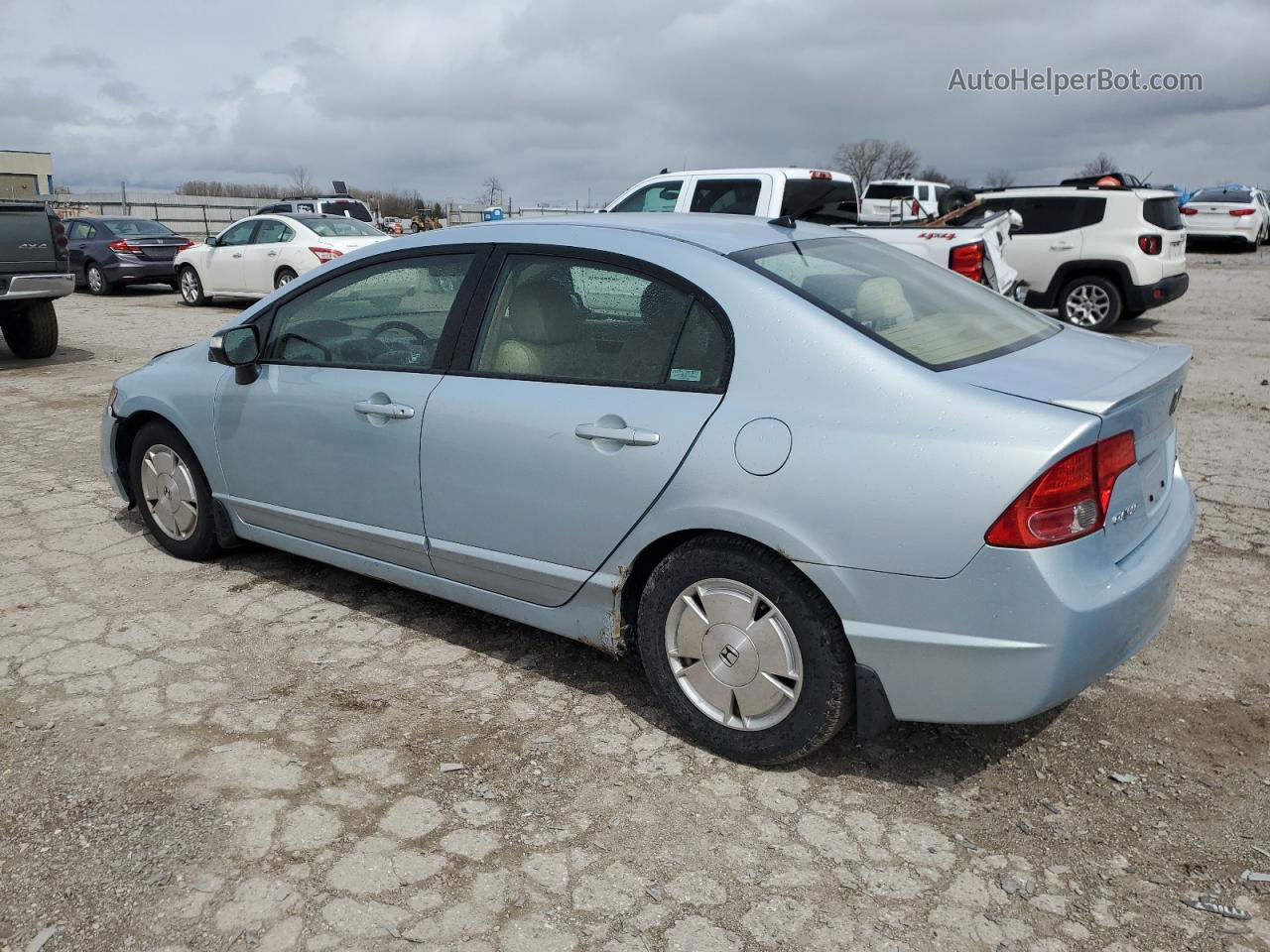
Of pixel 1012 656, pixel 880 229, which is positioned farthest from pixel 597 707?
pixel 880 229

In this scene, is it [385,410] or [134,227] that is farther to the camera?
[134,227]

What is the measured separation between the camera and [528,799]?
9.65 ft

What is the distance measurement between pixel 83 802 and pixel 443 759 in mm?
994

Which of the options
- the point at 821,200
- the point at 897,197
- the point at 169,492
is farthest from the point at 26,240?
the point at 897,197

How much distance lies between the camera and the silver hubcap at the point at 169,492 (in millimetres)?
4672

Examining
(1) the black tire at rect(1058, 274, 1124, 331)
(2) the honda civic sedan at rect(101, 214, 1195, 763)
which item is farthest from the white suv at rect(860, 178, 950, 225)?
(2) the honda civic sedan at rect(101, 214, 1195, 763)

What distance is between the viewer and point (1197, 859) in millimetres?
2648

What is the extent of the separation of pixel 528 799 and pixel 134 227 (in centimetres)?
1932

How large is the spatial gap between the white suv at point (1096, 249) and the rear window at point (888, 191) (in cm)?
1359

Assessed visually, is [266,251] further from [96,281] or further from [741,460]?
[741,460]

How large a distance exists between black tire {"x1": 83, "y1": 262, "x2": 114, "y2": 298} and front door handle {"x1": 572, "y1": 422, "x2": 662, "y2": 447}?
59.6 feet

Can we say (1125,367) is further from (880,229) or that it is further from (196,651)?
(880,229)

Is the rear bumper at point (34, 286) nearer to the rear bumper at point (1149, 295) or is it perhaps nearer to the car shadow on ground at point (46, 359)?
the car shadow on ground at point (46, 359)

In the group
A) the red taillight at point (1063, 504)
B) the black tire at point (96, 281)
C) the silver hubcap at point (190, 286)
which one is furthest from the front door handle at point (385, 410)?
the black tire at point (96, 281)
